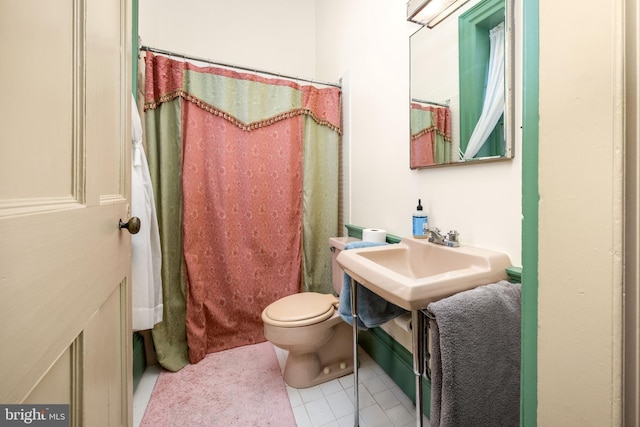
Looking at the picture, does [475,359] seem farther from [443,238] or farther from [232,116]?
[232,116]

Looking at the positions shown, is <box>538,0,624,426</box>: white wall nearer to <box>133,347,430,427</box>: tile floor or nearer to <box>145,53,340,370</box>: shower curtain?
<box>133,347,430,427</box>: tile floor

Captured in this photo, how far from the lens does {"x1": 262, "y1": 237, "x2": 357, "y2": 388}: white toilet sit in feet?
4.41

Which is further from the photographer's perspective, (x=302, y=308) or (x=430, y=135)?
(x=302, y=308)

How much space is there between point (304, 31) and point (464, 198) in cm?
213

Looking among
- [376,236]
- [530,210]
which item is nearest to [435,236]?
[376,236]

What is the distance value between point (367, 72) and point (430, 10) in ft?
1.73

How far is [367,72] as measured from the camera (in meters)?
1.66

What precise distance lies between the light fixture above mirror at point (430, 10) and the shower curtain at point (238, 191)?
0.80 metres

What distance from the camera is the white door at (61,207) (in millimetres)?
326

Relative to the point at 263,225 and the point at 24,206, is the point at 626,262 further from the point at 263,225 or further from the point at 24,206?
the point at 263,225

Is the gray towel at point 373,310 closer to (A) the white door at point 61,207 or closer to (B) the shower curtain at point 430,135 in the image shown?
(B) the shower curtain at point 430,135

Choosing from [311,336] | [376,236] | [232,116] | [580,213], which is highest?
[232,116]

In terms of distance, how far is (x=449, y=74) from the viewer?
114 centimetres

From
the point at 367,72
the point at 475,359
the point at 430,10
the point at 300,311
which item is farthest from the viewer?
the point at 367,72
